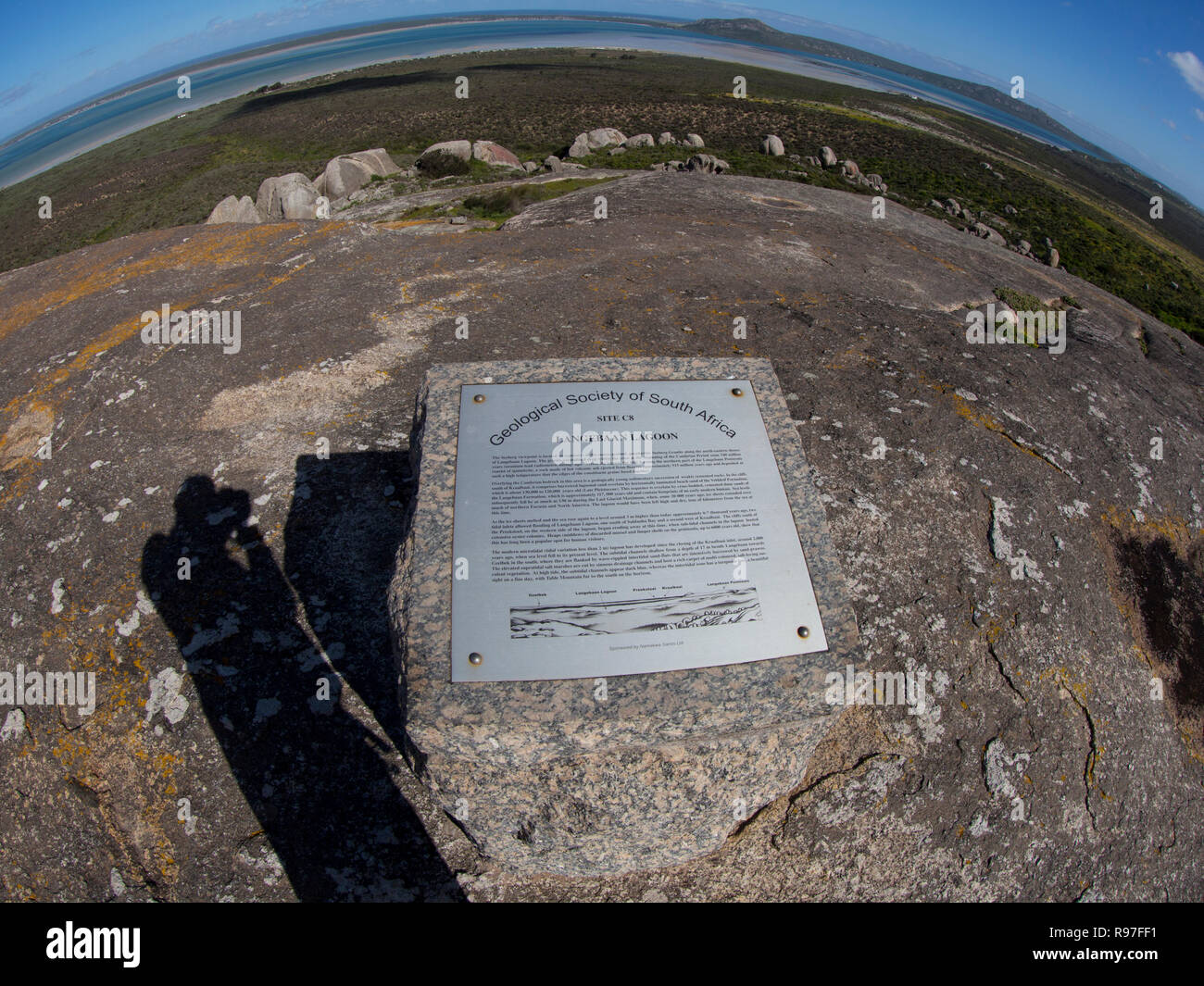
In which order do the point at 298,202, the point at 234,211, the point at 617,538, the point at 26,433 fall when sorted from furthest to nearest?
the point at 298,202 → the point at 234,211 → the point at 26,433 → the point at 617,538

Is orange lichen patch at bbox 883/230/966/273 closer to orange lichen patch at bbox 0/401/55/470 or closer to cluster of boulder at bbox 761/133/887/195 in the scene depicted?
orange lichen patch at bbox 0/401/55/470

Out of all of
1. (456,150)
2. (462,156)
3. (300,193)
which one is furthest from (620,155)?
Result: (300,193)

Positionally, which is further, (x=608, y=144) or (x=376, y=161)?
(x=608, y=144)

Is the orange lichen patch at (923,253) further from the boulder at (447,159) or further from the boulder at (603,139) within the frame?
the boulder at (603,139)

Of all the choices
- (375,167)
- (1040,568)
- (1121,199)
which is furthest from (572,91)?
(1040,568)

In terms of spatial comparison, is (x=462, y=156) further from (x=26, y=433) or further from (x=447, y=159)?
(x=26, y=433)

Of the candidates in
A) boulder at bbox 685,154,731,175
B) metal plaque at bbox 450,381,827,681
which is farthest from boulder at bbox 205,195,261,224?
metal plaque at bbox 450,381,827,681
